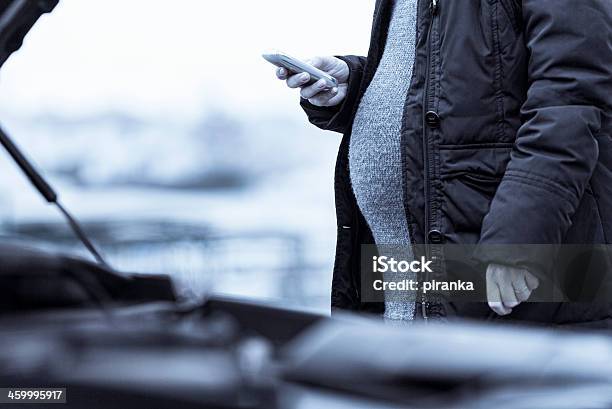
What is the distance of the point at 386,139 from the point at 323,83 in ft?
0.39

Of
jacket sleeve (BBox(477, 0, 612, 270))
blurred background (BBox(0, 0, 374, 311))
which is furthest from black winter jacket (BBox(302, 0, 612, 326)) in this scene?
blurred background (BBox(0, 0, 374, 311))

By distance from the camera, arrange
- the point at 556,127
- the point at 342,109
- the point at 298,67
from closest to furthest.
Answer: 1. the point at 556,127
2. the point at 298,67
3. the point at 342,109

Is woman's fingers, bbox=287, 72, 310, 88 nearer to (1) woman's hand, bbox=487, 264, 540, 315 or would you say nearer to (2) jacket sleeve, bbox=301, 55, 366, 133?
(2) jacket sleeve, bbox=301, 55, 366, 133

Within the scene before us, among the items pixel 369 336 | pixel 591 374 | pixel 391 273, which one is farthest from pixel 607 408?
pixel 391 273

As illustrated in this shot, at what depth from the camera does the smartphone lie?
3.89ft

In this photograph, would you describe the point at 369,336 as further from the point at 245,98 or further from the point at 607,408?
the point at 245,98

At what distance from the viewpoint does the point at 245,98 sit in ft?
4.05

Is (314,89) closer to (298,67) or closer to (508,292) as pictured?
(298,67)

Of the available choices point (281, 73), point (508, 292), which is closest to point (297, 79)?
point (281, 73)

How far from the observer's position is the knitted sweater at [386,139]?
123 cm

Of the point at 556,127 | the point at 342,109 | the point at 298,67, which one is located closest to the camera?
the point at 556,127

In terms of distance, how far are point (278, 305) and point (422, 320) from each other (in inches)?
7.2

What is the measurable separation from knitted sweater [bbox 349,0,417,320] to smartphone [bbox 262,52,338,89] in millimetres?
55

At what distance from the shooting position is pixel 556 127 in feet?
3.57
